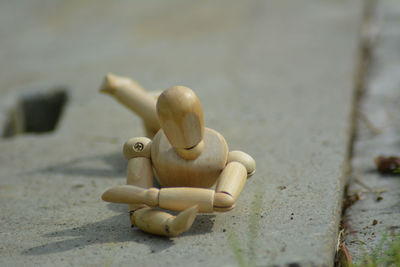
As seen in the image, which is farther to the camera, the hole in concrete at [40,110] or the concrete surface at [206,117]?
the hole in concrete at [40,110]

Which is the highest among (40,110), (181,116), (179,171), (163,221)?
(181,116)

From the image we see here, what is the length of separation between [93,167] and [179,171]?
2.74 ft

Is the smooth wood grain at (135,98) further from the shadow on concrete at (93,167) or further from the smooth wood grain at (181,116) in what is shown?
the smooth wood grain at (181,116)

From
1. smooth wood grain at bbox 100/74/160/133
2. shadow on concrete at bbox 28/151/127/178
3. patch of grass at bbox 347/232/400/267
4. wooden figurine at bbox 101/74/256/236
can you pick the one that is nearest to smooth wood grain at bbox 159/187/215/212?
wooden figurine at bbox 101/74/256/236

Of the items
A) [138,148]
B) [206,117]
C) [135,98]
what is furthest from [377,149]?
[138,148]

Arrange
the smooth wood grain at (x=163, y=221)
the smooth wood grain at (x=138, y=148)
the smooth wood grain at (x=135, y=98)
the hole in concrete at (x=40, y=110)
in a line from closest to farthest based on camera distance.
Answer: the smooth wood grain at (x=163, y=221) → the smooth wood grain at (x=138, y=148) → the smooth wood grain at (x=135, y=98) → the hole in concrete at (x=40, y=110)

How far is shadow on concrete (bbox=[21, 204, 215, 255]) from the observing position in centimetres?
148

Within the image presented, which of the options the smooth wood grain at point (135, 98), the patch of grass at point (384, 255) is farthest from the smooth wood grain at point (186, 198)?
the smooth wood grain at point (135, 98)

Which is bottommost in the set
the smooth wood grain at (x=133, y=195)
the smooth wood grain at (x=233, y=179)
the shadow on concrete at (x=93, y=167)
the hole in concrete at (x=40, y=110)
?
the hole in concrete at (x=40, y=110)

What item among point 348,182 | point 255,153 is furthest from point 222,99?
point 348,182

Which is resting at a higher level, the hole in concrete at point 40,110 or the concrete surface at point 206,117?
the concrete surface at point 206,117

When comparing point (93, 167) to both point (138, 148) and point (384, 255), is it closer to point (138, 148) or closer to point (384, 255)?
point (138, 148)

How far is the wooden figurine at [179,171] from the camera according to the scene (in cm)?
139

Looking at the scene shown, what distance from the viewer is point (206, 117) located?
8.70 ft
